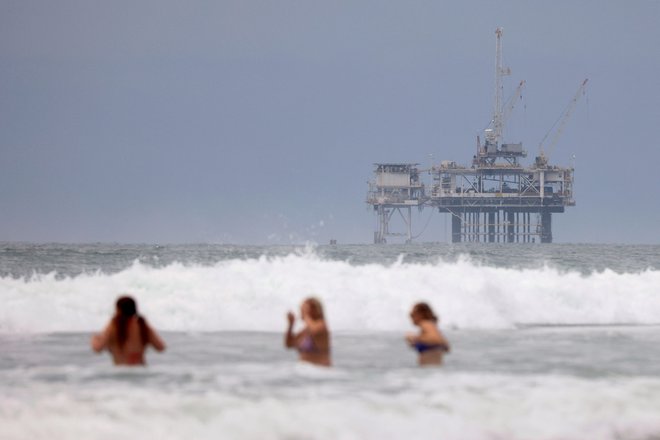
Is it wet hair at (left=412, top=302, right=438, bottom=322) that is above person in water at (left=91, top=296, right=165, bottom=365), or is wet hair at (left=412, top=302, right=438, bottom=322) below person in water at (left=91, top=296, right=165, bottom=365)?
above

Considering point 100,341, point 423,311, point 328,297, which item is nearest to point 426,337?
point 423,311

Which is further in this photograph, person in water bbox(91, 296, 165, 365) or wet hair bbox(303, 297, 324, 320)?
wet hair bbox(303, 297, 324, 320)

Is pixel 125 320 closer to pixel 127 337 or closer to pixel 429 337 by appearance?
pixel 127 337

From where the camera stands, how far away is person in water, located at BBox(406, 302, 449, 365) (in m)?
14.8

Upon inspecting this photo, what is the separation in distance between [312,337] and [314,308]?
0.56 meters

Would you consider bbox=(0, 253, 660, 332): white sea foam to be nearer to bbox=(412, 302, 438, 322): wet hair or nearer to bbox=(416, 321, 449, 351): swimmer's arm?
bbox=(416, 321, 449, 351): swimmer's arm

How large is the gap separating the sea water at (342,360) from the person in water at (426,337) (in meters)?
0.27

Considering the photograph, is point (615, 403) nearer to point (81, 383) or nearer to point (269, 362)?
point (269, 362)

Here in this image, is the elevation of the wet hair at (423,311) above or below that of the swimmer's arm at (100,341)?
above

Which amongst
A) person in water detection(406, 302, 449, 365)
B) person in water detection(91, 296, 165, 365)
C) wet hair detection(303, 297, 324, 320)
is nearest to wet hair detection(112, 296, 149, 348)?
person in water detection(91, 296, 165, 365)

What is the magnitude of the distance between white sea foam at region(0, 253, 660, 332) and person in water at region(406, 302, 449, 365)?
32.7 feet

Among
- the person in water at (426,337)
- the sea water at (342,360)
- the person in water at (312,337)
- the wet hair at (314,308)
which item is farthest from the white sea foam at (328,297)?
the wet hair at (314,308)

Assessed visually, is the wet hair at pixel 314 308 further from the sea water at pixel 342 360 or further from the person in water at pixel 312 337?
the sea water at pixel 342 360

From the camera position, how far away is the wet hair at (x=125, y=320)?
1409cm
